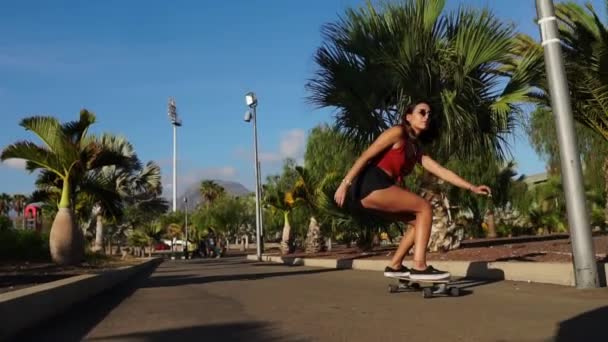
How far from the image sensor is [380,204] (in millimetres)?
5602

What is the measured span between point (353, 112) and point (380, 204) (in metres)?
6.36

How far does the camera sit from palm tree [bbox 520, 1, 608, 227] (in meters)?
12.2

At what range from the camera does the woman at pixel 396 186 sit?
5590 millimetres

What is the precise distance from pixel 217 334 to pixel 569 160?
→ 3902 millimetres

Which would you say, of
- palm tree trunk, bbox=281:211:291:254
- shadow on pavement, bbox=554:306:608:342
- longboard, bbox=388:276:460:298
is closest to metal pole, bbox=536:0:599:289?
longboard, bbox=388:276:460:298

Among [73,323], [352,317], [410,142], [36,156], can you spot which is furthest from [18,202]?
[352,317]

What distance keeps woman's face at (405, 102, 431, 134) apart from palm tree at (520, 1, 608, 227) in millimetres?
6530

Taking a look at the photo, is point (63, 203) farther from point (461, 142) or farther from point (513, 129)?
point (513, 129)

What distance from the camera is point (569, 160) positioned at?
239 inches

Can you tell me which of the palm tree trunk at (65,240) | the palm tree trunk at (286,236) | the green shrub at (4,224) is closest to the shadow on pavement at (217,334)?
the palm tree trunk at (65,240)

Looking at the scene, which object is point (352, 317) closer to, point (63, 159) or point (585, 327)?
point (585, 327)

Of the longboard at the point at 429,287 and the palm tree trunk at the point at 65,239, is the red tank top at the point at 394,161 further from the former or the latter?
the palm tree trunk at the point at 65,239

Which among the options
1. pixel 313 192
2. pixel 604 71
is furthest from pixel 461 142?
pixel 313 192

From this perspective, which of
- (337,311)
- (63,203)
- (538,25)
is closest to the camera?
(337,311)
